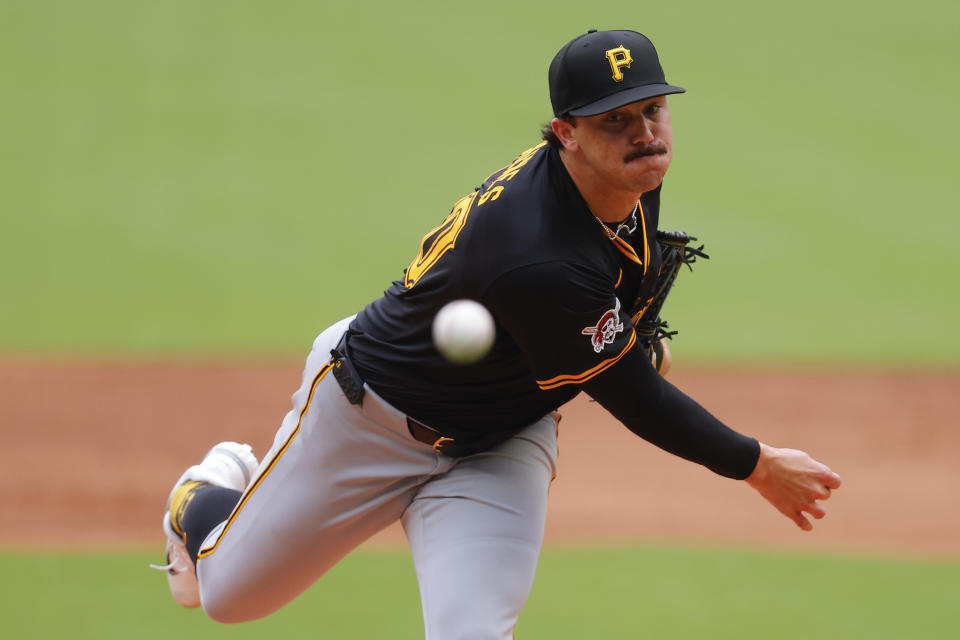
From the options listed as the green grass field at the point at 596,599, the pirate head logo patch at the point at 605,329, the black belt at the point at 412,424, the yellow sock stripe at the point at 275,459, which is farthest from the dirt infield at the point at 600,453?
the pirate head logo patch at the point at 605,329

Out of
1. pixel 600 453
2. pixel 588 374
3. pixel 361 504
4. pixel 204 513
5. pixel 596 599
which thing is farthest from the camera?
pixel 600 453

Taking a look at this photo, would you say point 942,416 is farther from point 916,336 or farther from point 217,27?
point 217,27

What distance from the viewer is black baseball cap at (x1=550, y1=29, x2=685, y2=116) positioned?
113 inches

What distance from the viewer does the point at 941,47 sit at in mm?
11523

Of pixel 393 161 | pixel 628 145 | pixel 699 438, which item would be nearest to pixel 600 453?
pixel 699 438

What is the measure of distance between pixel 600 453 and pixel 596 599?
204 cm

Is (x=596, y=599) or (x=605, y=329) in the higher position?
(x=605, y=329)

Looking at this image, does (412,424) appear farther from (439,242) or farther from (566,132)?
(566,132)

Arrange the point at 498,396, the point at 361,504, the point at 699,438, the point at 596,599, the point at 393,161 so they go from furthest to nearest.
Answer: the point at 393,161
the point at 596,599
the point at 361,504
the point at 498,396
the point at 699,438

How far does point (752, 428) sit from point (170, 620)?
3853 mm

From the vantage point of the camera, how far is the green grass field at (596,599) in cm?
463

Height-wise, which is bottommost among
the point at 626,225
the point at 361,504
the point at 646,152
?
the point at 361,504

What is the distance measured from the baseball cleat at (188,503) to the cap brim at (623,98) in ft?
6.21

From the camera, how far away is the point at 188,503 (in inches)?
151
